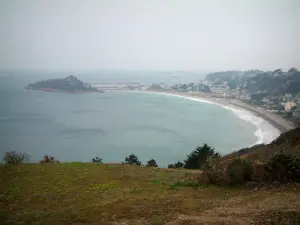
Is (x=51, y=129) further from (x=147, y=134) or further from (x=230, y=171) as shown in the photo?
(x=230, y=171)

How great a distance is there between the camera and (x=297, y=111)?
54125 millimetres

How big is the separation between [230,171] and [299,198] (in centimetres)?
250

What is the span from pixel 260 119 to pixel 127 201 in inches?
2129

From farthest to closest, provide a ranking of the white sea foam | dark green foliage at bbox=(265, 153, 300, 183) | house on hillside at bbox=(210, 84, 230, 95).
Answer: house on hillside at bbox=(210, 84, 230, 95)
the white sea foam
dark green foliage at bbox=(265, 153, 300, 183)

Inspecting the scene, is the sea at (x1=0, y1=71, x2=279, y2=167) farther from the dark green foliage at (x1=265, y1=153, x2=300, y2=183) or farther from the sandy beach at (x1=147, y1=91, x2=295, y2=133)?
the dark green foliage at (x1=265, y1=153, x2=300, y2=183)

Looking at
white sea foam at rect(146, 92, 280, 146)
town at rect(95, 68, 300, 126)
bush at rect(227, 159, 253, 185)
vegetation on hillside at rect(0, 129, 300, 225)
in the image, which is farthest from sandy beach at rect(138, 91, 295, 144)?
vegetation on hillside at rect(0, 129, 300, 225)

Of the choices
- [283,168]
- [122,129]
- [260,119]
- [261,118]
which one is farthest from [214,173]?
[261,118]

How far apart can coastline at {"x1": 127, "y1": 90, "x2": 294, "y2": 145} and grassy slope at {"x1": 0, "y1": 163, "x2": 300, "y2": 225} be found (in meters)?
33.3

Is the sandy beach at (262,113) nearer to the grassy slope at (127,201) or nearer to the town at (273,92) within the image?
the town at (273,92)

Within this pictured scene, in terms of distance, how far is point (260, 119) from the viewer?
2205 inches

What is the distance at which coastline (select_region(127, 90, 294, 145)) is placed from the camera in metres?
43.3

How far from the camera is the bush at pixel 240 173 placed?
876cm

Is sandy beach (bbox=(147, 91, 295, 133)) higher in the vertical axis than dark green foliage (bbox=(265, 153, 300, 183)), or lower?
lower

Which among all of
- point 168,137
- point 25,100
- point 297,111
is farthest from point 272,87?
point 25,100
